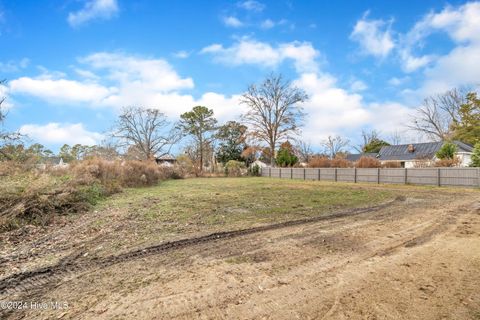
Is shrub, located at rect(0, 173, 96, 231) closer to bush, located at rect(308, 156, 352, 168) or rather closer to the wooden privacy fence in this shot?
the wooden privacy fence

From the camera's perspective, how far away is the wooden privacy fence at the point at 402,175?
13008 millimetres

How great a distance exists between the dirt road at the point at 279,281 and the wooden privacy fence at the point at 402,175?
11293 mm

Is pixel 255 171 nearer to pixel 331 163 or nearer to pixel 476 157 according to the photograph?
pixel 331 163

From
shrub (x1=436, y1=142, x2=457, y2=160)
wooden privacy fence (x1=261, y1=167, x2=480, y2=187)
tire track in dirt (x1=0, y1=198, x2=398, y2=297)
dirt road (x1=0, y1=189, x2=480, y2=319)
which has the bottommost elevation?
tire track in dirt (x1=0, y1=198, x2=398, y2=297)

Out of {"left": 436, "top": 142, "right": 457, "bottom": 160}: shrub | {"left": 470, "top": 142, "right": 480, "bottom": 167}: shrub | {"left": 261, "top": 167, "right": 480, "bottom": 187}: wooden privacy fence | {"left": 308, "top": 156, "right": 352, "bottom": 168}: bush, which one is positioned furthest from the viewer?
{"left": 308, "top": 156, "right": 352, "bottom": 168}: bush

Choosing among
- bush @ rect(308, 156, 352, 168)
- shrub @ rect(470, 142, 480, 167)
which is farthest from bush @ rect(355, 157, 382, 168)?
shrub @ rect(470, 142, 480, 167)

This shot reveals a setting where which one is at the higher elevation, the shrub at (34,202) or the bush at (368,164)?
the bush at (368,164)

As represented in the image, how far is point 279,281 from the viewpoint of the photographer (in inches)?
106

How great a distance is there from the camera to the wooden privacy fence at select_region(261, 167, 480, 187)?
42.7 ft

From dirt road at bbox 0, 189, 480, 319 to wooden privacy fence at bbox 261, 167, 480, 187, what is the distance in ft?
37.1

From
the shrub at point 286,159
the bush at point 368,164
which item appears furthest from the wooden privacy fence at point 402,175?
the shrub at point 286,159

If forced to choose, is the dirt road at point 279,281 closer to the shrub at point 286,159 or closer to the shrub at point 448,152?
the shrub at point 448,152

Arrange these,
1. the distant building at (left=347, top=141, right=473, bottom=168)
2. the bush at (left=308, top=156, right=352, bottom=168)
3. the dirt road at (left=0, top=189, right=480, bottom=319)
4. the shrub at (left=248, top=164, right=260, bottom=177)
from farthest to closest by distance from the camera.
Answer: the shrub at (left=248, top=164, right=260, bottom=177), the distant building at (left=347, top=141, right=473, bottom=168), the bush at (left=308, top=156, right=352, bottom=168), the dirt road at (left=0, top=189, right=480, bottom=319)

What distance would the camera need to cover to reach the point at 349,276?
9.18ft
